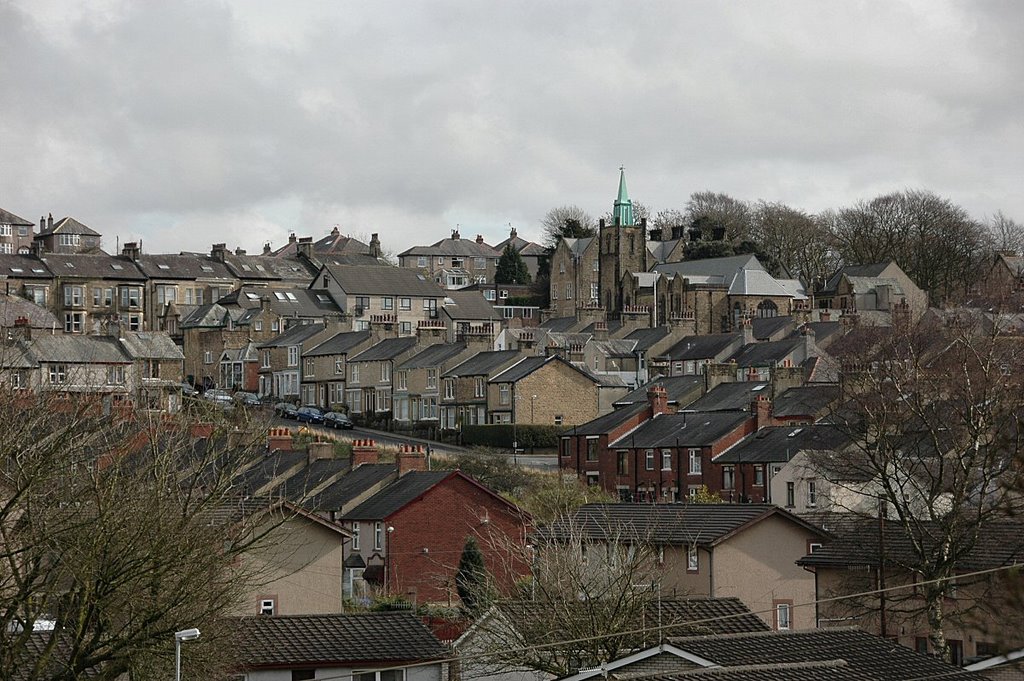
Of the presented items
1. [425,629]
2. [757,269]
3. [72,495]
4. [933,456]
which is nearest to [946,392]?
[933,456]

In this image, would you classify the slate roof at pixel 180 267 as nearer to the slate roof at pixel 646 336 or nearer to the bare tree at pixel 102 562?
the slate roof at pixel 646 336

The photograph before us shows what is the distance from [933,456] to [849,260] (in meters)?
91.2

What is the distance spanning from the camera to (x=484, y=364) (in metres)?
92.6

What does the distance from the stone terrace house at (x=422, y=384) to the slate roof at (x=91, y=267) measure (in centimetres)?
3686

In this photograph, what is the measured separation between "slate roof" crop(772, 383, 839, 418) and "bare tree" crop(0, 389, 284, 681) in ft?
139

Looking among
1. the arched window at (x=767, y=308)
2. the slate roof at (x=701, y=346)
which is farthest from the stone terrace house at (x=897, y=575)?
the arched window at (x=767, y=308)

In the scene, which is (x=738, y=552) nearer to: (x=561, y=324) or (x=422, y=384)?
(x=422, y=384)

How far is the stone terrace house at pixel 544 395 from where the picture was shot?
8719 cm

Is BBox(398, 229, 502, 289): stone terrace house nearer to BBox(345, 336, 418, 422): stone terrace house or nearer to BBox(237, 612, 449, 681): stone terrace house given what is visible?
BBox(345, 336, 418, 422): stone terrace house

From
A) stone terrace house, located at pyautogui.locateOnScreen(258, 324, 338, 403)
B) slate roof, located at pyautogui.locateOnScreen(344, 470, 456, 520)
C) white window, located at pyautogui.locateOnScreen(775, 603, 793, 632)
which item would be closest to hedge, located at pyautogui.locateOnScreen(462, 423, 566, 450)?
stone terrace house, located at pyautogui.locateOnScreen(258, 324, 338, 403)

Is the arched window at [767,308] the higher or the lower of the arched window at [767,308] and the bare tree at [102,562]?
the higher

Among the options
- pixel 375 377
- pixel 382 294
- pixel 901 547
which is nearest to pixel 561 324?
pixel 382 294

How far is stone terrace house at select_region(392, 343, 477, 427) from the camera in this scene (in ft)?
310

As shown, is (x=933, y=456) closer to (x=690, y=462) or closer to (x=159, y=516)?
(x=690, y=462)
